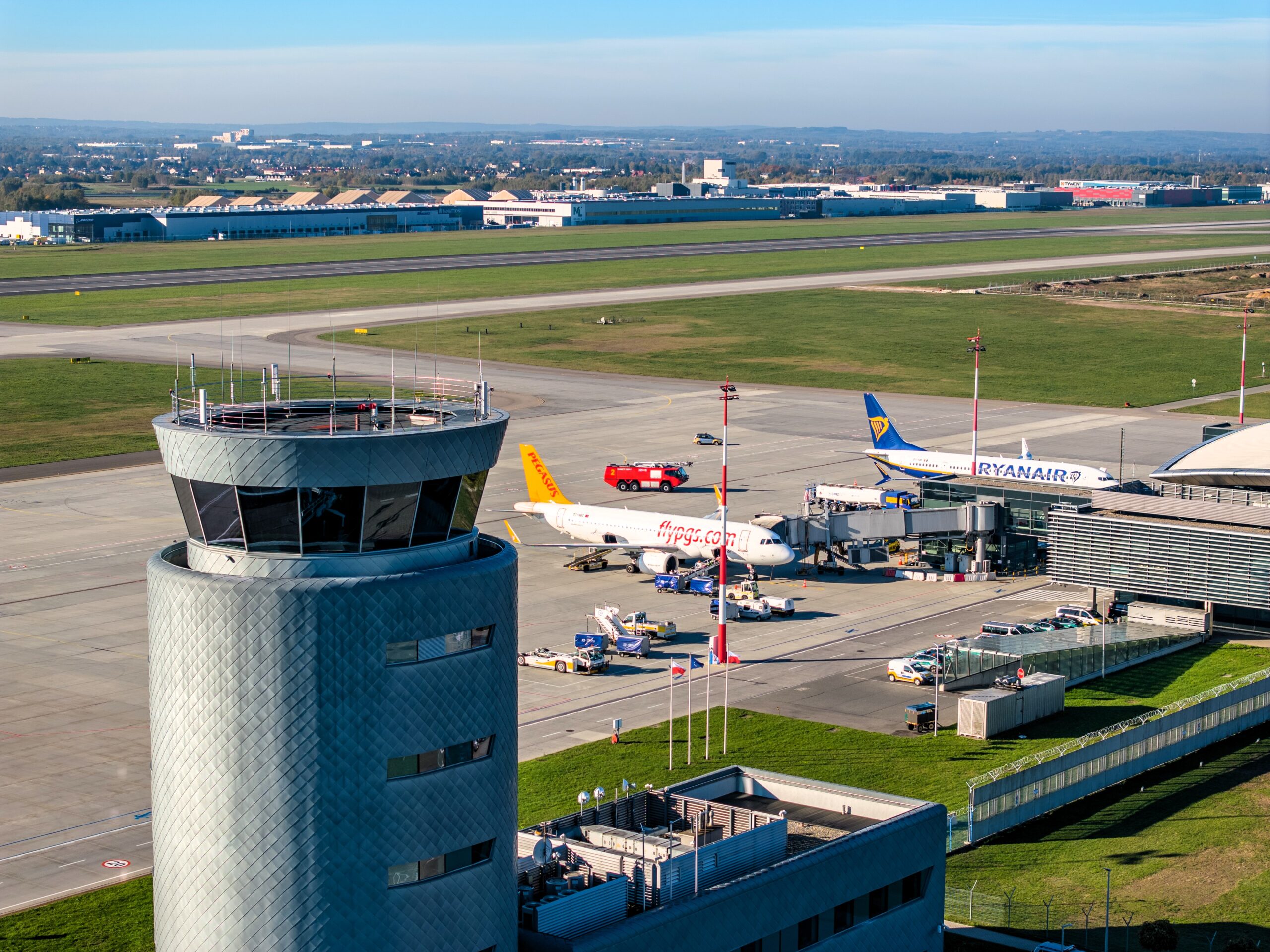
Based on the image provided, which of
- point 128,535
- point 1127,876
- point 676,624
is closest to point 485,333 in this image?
point 128,535

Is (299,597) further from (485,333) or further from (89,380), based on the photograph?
(485,333)

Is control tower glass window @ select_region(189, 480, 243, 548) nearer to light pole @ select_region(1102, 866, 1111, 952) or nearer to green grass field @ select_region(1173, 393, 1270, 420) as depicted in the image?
light pole @ select_region(1102, 866, 1111, 952)

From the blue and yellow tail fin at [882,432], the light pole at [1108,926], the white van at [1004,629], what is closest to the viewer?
the light pole at [1108,926]

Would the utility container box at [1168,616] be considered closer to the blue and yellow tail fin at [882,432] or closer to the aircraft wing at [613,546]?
the aircraft wing at [613,546]

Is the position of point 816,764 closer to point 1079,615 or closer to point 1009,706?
point 1009,706

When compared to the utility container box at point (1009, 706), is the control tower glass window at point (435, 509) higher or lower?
higher

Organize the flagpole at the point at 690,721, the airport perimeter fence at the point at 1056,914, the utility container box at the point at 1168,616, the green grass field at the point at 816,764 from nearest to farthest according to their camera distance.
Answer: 1. the airport perimeter fence at the point at 1056,914
2. the green grass field at the point at 816,764
3. the flagpole at the point at 690,721
4. the utility container box at the point at 1168,616

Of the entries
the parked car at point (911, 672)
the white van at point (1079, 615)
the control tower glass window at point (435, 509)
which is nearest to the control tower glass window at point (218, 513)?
the control tower glass window at point (435, 509)

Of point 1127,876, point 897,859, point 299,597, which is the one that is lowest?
point 1127,876
